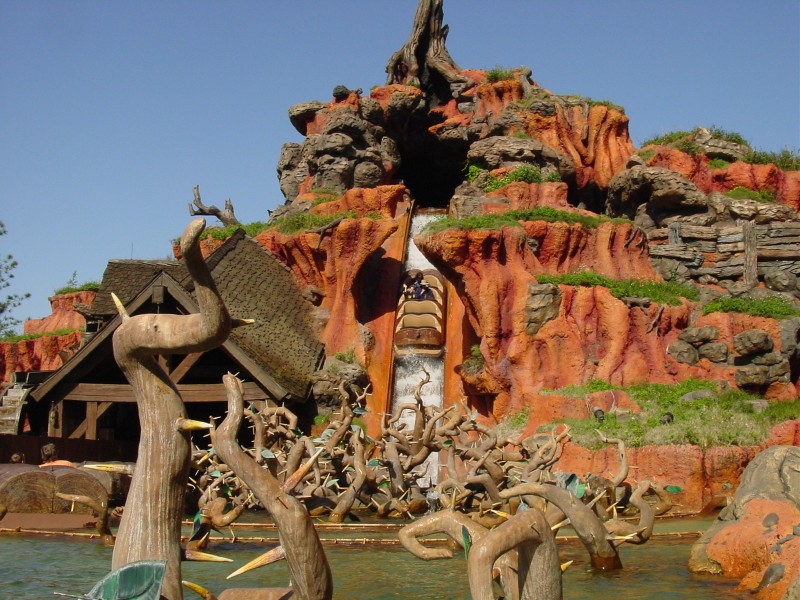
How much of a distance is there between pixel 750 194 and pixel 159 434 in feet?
86.1

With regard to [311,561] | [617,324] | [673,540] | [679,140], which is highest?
[679,140]

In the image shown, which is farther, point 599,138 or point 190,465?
point 599,138

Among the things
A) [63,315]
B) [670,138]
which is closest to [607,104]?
[670,138]

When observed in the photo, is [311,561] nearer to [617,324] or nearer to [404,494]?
[404,494]

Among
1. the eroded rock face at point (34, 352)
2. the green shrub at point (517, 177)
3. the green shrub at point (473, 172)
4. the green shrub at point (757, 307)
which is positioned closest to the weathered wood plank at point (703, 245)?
the green shrub at point (757, 307)

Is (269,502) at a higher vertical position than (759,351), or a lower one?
lower

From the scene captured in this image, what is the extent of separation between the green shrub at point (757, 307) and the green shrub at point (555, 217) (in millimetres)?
3581

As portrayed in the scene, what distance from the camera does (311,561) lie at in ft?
18.9

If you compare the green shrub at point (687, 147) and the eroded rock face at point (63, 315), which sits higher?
the green shrub at point (687, 147)

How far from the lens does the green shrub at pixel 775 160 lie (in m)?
30.8

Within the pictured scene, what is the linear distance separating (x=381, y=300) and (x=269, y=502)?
73.8ft

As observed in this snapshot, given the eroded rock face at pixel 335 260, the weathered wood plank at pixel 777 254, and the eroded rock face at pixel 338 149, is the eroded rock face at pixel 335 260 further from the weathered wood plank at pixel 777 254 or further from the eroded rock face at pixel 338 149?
the weathered wood plank at pixel 777 254

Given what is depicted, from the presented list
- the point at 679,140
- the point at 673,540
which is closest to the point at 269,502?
the point at 673,540

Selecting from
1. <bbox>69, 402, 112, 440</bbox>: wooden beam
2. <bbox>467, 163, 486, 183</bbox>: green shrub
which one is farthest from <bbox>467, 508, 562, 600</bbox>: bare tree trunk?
<bbox>467, 163, 486, 183</bbox>: green shrub
